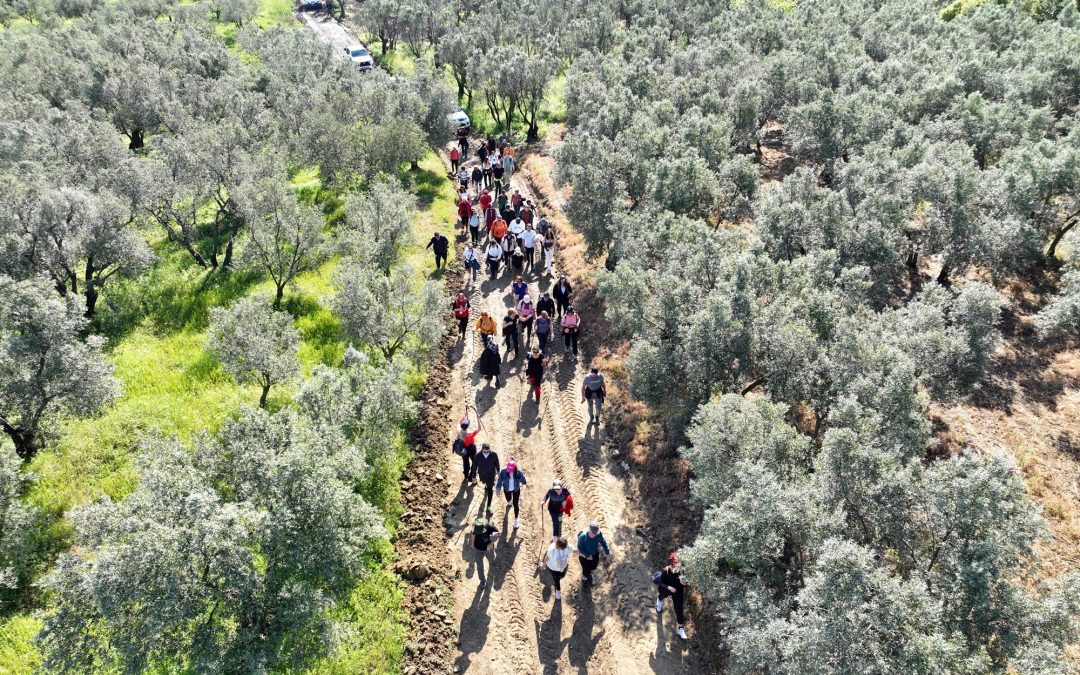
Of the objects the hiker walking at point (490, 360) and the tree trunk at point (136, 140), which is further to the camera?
the tree trunk at point (136, 140)

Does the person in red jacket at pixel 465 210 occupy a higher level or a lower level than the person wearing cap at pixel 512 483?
higher

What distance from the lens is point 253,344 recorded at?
19.3 meters

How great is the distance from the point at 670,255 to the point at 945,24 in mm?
40188

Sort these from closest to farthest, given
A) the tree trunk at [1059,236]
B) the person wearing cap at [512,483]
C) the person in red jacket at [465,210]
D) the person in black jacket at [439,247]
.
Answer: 1. the person wearing cap at [512,483]
2. the tree trunk at [1059,236]
3. the person in black jacket at [439,247]
4. the person in red jacket at [465,210]

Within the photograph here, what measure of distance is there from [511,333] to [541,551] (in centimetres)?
917

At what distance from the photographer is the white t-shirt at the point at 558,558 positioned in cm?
1551

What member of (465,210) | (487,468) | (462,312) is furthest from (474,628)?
(465,210)

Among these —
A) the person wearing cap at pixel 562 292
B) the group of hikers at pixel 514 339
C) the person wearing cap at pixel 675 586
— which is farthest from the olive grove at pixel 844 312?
the person wearing cap at pixel 562 292

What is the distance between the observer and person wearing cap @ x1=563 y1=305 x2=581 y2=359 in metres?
23.8

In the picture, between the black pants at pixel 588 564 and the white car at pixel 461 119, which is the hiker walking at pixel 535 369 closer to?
the black pants at pixel 588 564

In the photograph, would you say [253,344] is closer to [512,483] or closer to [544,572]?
[512,483]

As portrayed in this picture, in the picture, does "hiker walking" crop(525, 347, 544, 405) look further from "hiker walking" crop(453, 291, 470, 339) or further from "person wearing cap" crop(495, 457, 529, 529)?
"person wearing cap" crop(495, 457, 529, 529)

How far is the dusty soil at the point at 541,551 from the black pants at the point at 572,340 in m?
0.48

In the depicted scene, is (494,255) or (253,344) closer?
(253,344)
